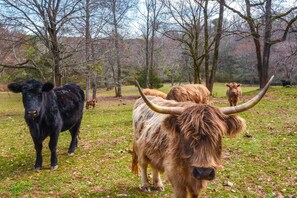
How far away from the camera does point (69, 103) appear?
24.0ft

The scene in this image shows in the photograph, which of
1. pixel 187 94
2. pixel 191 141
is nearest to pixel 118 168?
pixel 191 141

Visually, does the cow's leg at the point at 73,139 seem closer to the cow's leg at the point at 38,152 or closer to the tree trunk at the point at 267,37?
the cow's leg at the point at 38,152

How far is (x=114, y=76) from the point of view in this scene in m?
36.2

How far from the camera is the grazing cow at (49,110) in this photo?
5.72m

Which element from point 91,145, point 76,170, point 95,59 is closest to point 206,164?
point 76,170

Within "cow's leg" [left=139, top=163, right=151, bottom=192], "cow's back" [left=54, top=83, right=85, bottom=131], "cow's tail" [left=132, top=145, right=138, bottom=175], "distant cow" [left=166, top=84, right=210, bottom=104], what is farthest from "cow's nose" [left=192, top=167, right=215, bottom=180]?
"distant cow" [left=166, top=84, right=210, bottom=104]

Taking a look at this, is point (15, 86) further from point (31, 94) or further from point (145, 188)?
point (145, 188)

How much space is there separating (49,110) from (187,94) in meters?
5.05

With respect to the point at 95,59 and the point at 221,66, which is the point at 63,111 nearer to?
the point at 95,59

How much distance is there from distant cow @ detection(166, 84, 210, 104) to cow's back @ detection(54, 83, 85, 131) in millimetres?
3119

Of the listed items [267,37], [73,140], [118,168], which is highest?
[267,37]

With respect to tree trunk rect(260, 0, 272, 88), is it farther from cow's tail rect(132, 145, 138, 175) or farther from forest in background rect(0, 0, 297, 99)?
cow's tail rect(132, 145, 138, 175)

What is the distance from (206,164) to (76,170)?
418cm

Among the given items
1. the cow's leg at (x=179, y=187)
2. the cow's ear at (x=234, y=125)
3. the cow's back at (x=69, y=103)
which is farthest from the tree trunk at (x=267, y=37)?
the cow's leg at (x=179, y=187)
